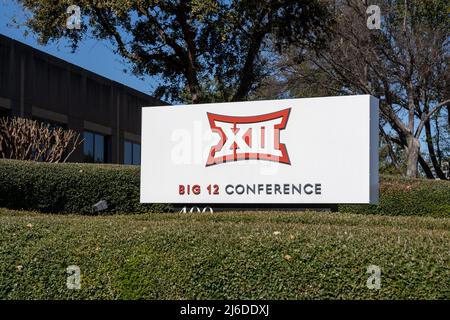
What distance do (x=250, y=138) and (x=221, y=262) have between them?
17.1 ft

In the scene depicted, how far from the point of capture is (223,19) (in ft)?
57.9

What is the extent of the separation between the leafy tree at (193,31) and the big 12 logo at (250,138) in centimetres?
Answer: 720

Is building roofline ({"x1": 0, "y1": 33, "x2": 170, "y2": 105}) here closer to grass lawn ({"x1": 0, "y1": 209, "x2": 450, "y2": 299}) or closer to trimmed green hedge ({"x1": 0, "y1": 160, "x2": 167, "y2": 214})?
trimmed green hedge ({"x1": 0, "y1": 160, "x2": 167, "y2": 214})

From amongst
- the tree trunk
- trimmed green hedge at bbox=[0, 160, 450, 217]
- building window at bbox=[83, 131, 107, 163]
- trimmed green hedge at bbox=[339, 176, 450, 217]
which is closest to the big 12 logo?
trimmed green hedge at bbox=[0, 160, 450, 217]

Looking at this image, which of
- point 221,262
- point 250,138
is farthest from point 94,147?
point 221,262

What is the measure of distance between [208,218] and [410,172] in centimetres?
1705

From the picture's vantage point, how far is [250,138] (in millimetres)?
9961

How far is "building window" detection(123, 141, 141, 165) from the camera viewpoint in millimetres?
30730

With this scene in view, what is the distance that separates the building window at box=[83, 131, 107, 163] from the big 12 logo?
17318 millimetres

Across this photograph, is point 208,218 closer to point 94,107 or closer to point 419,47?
point 419,47

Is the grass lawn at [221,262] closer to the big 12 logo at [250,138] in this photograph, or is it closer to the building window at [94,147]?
the big 12 logo at [250,138]

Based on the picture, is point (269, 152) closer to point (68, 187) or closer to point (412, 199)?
point (68, 187)
